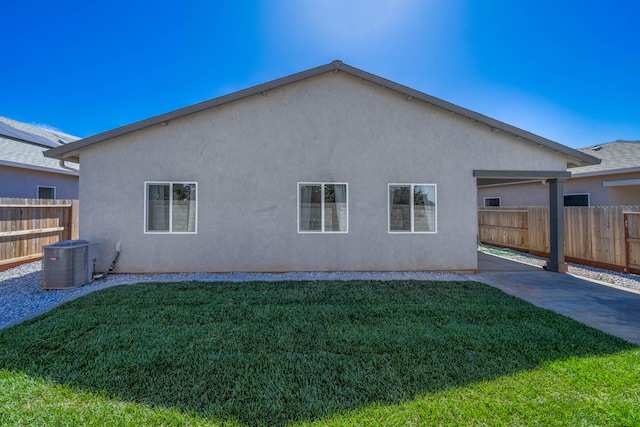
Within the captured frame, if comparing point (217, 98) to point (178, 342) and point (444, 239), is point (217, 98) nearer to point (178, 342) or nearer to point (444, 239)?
point (178, 342)

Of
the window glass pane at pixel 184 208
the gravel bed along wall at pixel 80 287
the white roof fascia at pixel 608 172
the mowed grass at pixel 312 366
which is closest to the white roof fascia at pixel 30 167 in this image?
the gravel bed along wall at pixel 80 287

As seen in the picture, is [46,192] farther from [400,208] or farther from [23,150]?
[400,208]

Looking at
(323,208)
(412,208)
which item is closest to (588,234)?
(412,208)

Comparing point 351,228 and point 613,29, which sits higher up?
point 613,29

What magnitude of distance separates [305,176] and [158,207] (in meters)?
4.28

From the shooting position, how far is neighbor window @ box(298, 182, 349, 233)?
8078mm

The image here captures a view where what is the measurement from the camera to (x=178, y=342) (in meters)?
3.86

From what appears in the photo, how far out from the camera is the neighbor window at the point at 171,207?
309 inches

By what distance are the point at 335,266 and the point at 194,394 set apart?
5.61 meters

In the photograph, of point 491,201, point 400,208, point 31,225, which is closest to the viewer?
point 400,208

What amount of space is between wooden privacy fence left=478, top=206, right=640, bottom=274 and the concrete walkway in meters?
1.74

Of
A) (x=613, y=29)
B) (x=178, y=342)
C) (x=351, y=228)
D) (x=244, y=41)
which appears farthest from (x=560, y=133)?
(x=178, y=342)

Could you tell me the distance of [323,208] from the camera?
8.09 metres

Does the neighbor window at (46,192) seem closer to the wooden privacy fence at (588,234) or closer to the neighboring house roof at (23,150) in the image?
the neighboring house roof at (23,150)
